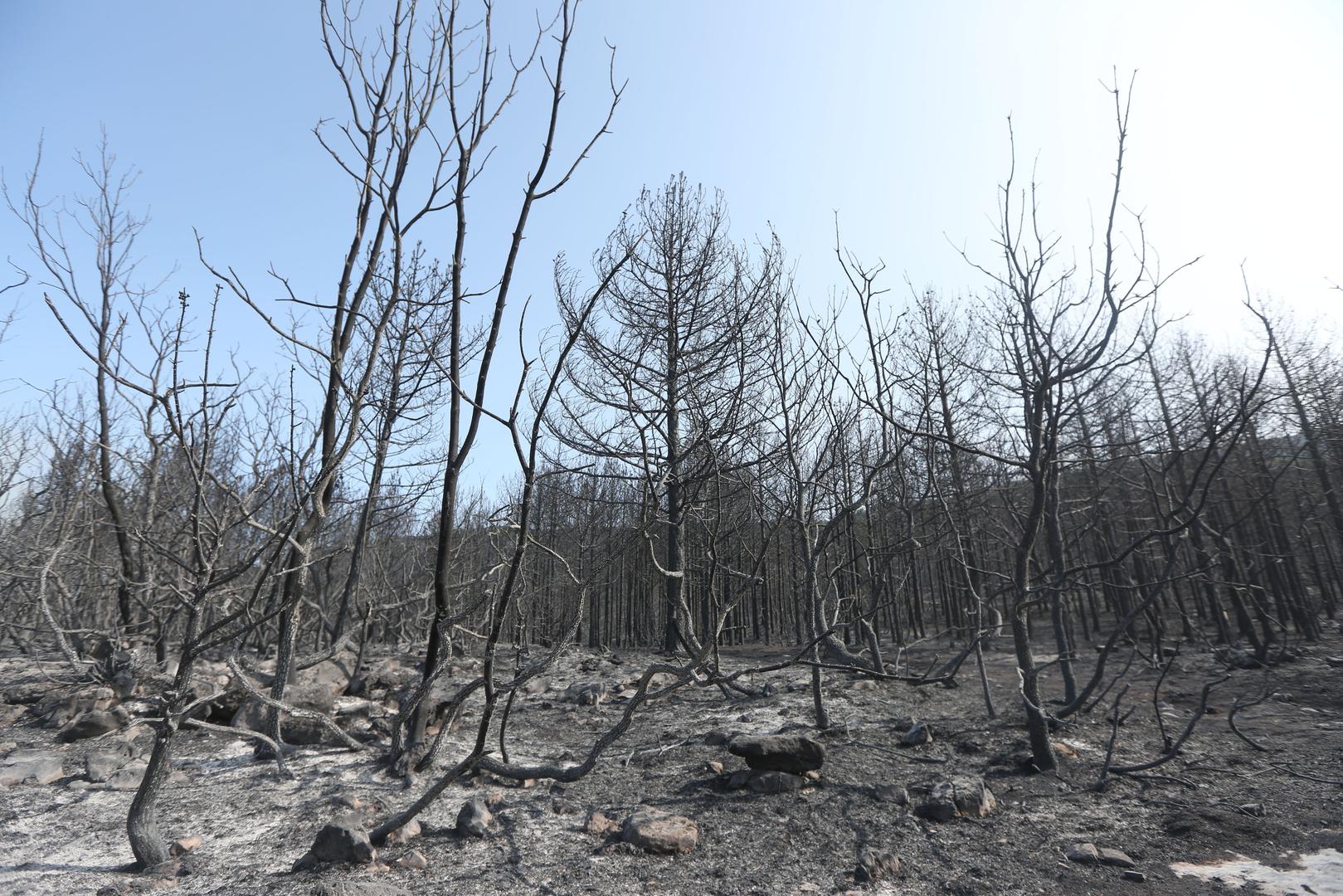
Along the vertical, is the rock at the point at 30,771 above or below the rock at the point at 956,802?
above

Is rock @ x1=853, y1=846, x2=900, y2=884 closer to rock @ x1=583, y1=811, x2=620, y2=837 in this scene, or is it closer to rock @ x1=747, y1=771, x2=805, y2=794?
rock @ x1=747, y1=771, x2=805, y2=794

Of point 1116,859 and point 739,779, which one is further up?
point 739,779

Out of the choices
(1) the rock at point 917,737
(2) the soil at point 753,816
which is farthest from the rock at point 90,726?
(1) the rock at point 917,737

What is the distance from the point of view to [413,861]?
305cm

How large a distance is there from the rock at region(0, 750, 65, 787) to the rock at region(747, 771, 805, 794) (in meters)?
4.26

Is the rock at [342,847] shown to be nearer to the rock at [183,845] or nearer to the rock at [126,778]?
the rock at [183,845]

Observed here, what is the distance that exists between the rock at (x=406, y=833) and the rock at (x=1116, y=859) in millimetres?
3310

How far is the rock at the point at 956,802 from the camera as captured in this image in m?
3.66

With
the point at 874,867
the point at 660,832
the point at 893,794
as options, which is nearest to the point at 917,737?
the point at 893,794

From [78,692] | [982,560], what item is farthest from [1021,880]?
[982,560]

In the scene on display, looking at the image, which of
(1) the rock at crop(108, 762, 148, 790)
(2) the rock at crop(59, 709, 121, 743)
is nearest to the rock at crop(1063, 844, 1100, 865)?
(1) the rock at crop(108, 762, 148, 790)

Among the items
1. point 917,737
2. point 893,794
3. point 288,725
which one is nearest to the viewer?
point 893,794

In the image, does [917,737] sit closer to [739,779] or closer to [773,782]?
[773,782]

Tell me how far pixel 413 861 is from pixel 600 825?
951 mm
